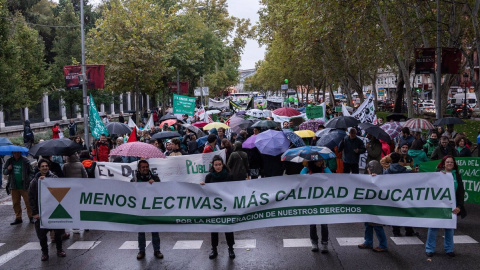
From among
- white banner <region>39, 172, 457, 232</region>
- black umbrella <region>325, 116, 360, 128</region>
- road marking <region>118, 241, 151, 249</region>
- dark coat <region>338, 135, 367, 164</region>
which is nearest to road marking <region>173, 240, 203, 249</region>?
road marking <region>118, 241, 151, 249</region>

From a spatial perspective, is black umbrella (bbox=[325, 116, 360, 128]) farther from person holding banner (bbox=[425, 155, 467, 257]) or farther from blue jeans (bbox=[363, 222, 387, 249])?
person holding banner (bbox=[425, 155, 467, 257])

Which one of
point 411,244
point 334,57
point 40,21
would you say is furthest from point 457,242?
point 40,21

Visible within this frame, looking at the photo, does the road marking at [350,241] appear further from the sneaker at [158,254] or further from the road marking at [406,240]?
the sneaker at [158,254]

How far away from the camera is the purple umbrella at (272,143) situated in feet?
36.4

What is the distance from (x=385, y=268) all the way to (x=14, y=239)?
6.69 m

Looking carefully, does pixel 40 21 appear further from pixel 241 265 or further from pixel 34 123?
pixel 241 265

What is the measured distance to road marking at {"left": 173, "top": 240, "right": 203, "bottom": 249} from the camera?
9.13 meters

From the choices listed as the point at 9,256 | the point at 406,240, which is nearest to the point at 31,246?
the point at 9,256

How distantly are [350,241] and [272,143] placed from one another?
289 centimetres

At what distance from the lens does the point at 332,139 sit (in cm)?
1245

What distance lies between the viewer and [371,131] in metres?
11.9

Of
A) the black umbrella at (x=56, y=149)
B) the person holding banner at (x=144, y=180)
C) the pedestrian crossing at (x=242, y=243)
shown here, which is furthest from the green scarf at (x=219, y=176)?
the black umbrella at (x=56, y=149)

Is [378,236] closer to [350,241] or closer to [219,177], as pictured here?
[350,241]

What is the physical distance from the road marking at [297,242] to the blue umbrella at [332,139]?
3.43m
